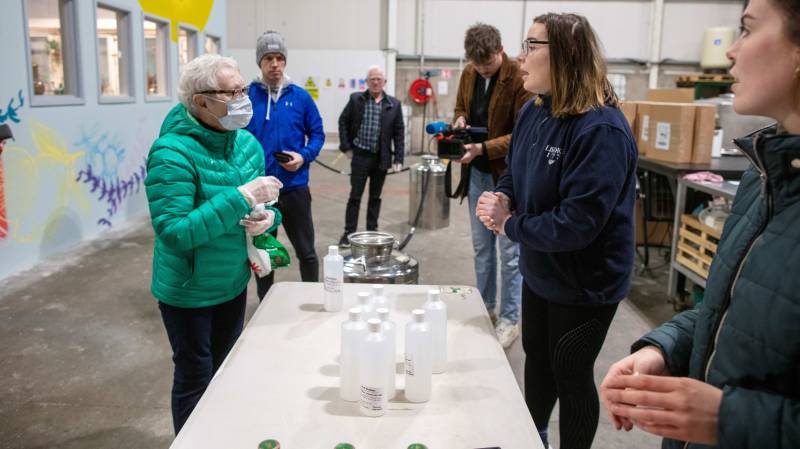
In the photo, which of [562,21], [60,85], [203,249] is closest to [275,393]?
[203,249]

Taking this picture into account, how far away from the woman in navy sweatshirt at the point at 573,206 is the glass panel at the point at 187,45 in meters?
6.99

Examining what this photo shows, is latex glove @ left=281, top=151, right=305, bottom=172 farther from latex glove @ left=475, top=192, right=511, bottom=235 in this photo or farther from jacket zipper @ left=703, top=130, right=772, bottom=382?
jacket zipper @ left=703, top=130, right=772, bottom=382

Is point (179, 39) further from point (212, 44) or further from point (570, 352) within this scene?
point (570, 352)

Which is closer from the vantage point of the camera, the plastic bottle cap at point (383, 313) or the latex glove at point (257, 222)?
the plastic bottle cap at point (383, 313)

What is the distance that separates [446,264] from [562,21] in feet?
11.0

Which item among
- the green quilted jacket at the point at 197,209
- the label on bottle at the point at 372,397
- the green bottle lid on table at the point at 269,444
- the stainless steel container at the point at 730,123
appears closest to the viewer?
the green bottle lid on table at the point at 269,444

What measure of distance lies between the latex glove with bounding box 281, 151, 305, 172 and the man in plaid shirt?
216cm

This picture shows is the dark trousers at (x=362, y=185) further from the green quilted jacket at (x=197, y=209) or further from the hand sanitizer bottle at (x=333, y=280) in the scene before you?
the hand sanitizer bottle at (x=333, y=280)

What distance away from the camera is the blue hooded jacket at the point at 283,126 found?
3305 mm

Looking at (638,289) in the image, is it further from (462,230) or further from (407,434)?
(407,434)

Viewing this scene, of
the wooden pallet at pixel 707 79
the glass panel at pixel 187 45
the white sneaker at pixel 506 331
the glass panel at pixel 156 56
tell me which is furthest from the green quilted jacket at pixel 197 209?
the wooden pallet at pixel 707 79

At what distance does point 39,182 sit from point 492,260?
354 cm

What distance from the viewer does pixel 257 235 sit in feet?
6.83

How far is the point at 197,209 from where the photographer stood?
181 cm
